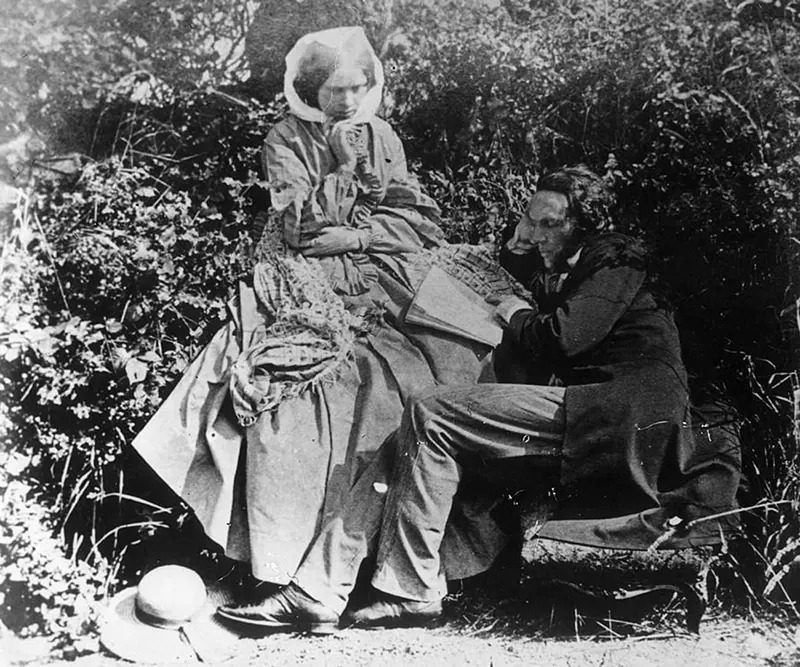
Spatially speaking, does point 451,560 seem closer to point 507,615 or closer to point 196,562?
point 507,615

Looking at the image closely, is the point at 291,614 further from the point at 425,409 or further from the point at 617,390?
the point at 617,390

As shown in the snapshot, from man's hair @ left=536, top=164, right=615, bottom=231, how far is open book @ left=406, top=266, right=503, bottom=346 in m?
0.51

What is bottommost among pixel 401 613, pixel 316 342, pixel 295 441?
pixel 401 613

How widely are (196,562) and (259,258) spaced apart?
1.23 meters

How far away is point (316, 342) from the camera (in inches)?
166

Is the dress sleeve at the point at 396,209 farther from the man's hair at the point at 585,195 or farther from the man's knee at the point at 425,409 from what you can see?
the man's knee at the point at 425,409

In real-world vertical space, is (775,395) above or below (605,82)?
→ below

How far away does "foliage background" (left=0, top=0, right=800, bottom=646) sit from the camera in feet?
13.9

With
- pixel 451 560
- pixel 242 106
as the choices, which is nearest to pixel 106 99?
pixel 242 106

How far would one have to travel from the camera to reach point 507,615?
3998 mm

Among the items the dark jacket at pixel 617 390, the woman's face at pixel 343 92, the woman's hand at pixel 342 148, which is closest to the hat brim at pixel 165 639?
the dark jacket at pixel 617 390

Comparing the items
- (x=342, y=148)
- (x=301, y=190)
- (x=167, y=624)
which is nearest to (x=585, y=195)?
(x=342, y=148)

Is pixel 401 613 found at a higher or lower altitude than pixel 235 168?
lower

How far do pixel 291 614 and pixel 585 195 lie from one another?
78.0 inches
